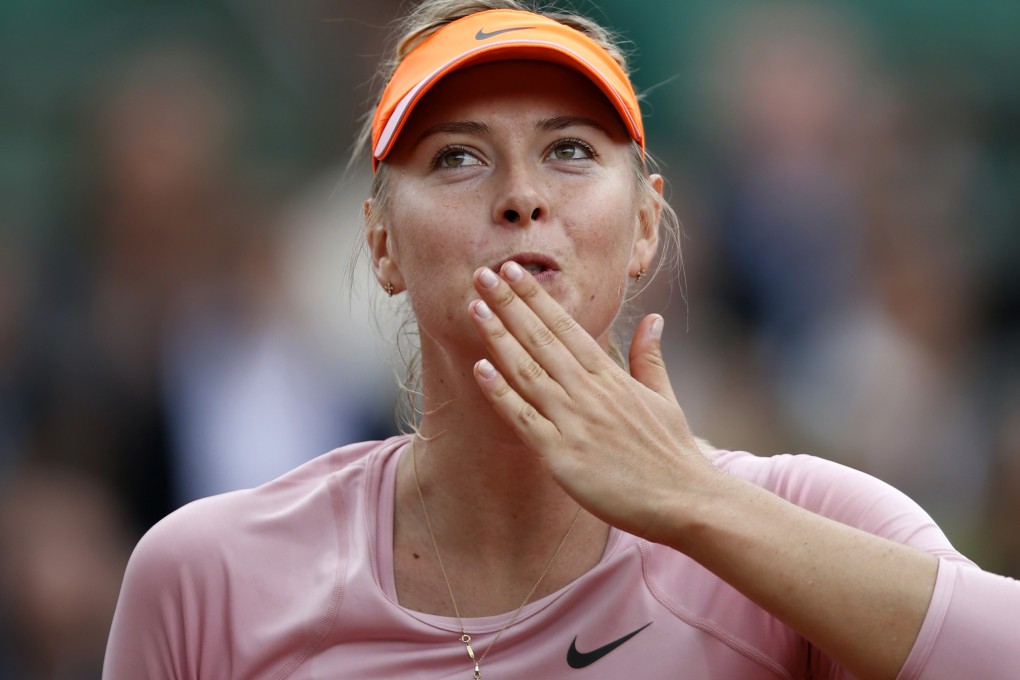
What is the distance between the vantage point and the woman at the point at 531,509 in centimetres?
165

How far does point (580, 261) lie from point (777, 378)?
228 cm

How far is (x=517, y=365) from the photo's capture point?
1.79 m

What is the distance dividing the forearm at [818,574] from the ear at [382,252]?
0.90m

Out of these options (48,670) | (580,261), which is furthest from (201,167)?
(580,261)

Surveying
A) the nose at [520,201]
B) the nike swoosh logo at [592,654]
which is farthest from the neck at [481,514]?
the nose at [520,201]

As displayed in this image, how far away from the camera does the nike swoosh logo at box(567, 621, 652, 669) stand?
6.29 feet

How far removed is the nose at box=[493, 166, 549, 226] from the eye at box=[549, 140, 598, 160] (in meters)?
0.10

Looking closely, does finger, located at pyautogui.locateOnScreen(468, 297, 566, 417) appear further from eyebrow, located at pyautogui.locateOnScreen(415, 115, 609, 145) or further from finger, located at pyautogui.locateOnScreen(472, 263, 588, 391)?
eyebrow, located at pyautogui.locateOnScreen(415, 115, 609, 145)

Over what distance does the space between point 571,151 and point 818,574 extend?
2.91ft

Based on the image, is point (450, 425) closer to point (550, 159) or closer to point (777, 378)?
point (550, 159)

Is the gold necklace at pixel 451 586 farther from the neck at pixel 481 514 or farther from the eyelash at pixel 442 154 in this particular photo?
the eyelash at pixel 442 154

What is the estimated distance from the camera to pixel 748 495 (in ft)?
5.53

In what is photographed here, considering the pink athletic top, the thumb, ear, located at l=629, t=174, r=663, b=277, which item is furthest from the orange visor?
the pink athletic top

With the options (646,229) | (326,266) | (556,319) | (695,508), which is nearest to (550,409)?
(556,319)
